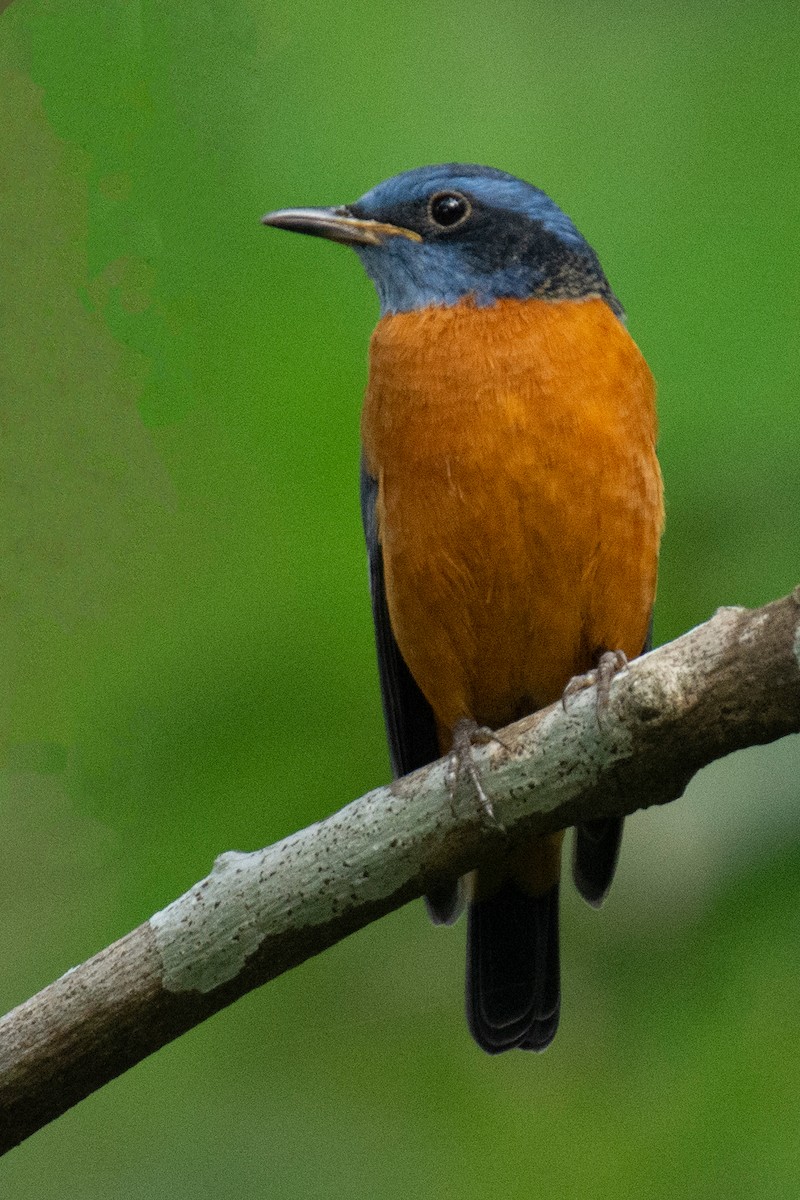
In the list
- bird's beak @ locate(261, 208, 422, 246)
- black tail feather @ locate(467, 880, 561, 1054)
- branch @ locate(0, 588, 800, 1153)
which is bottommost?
branch @ locate(0, 588, 800, 1153)

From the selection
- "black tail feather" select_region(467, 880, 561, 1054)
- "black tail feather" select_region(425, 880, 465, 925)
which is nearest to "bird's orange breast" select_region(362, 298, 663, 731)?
"black tail feather" select_region(425, 880, 465, 925)

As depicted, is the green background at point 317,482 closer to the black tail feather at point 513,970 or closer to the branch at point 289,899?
the black tail feather at point 513,970

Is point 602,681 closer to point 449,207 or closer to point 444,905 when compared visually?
point 444,905

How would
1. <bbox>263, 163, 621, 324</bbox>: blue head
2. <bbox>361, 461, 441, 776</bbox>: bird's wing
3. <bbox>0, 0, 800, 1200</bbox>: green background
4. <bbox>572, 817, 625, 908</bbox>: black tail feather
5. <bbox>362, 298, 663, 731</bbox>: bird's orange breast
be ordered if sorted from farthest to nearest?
<bbox>263, 163, 621, 324</bbox>: blue head, <bbox>572, 817, 625, 908</bbox>: black tail feather, <bbox>361, 461, 441, 776</bbox>: bird's wing, <bbox>362, 298, 663, 731</bbox>: bird's orange breast, <bbox>0, 0, 800, 1200</bbox>: green background

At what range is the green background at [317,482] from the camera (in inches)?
170

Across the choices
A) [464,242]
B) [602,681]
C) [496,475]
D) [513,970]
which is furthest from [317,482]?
[513,970]

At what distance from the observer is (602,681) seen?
3855 mm

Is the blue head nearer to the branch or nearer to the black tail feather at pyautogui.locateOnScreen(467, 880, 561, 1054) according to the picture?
the branch

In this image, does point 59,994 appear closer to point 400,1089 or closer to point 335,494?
point 335,494

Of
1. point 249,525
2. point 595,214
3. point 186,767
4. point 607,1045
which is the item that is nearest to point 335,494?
point 249,525

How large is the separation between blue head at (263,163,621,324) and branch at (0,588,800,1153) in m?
2.00

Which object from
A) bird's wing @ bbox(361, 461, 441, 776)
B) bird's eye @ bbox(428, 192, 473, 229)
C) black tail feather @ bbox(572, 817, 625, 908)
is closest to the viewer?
bird's wing @ bbox(361, 461, 441, 776)

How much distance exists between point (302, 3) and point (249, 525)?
5.86 feet

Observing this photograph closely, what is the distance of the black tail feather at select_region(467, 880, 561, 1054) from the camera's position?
5.64 m
